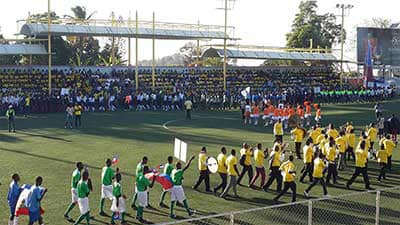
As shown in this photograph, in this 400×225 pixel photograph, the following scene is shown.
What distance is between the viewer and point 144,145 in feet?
86.7

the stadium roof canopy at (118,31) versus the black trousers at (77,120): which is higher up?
the stadium roof canopy at (118,31)

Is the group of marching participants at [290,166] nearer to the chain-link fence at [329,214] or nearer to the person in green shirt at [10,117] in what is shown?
the chain-link fence at [329,214]

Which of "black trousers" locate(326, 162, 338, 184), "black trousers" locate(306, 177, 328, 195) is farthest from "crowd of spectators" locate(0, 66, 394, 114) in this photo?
→ "black trousers" locate(306, 177, 328, 195)

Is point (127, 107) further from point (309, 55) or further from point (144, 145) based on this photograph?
point (309, 55)

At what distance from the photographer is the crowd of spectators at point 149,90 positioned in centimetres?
4378

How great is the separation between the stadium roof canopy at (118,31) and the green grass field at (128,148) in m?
9.42

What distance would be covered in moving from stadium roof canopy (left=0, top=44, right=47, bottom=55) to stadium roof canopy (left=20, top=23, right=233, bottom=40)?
1.25 metres

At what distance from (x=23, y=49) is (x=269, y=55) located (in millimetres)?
26513

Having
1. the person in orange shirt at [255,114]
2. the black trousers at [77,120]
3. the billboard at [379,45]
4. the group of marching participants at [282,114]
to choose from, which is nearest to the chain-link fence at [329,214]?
the group of marching participants at [282,114]

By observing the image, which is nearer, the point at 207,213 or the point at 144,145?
the point at 207,213

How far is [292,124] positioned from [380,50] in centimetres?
3951

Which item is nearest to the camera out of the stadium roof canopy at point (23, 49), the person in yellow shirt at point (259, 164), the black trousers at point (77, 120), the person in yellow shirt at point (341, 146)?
the person in yellow shirt at point (259, 164)

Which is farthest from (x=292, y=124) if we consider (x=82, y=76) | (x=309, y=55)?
(x=309, y=55)

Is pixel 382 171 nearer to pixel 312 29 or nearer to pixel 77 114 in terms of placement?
pixel 77 114
